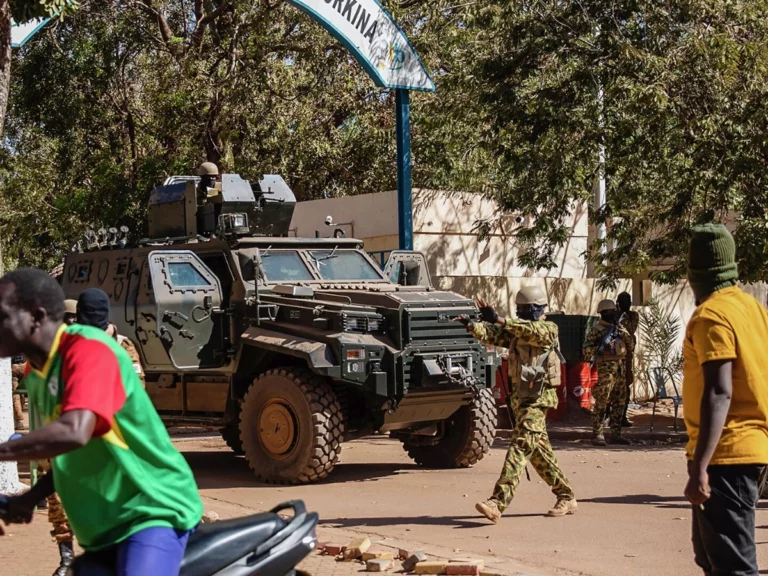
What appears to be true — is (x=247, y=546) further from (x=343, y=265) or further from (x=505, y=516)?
(x=343, y=265)

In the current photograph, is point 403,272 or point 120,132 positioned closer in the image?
point 403,272

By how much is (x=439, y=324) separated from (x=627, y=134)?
16.5 feet

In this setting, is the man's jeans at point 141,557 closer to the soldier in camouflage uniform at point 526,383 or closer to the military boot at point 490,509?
the soldier in camouflage uniform at point 526,383

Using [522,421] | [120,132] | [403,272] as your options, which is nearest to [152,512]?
[522,421]

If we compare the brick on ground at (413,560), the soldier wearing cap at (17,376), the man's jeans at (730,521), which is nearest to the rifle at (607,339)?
the soldier wearing cap at (17,376)

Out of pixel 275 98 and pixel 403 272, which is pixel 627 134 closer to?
pixel 403 272

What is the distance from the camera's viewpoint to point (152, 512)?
10.1ft

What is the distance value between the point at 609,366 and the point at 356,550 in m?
6.44

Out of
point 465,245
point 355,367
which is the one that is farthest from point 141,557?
point 465,245

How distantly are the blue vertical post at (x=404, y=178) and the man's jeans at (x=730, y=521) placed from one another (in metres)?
10.1

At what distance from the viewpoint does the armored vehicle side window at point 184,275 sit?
11.1 m

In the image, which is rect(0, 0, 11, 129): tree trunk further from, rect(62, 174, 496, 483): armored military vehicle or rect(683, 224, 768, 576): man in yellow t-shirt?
rect(683, 224, 768, 576): man in yellow t-shirt

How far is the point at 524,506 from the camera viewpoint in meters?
8.86

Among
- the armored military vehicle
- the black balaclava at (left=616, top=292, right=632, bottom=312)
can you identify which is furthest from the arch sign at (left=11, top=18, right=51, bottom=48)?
the black balaclava at (left=616, top=292, right=632, bottom=312)
